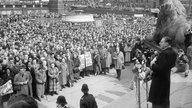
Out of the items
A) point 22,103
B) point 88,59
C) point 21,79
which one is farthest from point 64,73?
point 22,103

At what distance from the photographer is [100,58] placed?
15.7 meters

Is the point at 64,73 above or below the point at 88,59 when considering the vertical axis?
below

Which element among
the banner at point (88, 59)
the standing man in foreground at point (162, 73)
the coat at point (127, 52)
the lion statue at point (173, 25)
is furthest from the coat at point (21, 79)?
the coat at point (127, 52)

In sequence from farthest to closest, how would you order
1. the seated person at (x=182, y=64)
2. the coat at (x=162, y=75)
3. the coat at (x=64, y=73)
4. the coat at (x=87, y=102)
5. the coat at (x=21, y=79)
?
the coat at (x=64, y=73), the coat at (x=21, y=79), the seated person at (x=182, y=64), the coat at (x=87, y=102), the coat at (x=162, y=75)

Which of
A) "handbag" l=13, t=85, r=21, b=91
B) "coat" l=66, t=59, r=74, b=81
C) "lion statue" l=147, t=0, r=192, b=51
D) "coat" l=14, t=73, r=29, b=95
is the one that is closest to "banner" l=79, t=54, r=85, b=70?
"coat" l=66, t=59, r=74, b=81

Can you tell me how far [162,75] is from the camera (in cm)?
455

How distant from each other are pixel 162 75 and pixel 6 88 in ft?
21.5

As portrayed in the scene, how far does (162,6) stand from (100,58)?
9.49m

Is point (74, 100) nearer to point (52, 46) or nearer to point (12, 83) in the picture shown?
point (12, 83)

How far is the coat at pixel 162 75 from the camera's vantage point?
174 inches

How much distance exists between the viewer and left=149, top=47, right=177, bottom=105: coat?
14.5ft

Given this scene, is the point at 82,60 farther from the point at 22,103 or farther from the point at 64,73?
the point at 22,103

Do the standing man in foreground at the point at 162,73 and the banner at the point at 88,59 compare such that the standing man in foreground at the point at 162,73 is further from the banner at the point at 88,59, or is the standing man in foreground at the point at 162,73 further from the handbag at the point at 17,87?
the banner at the point at 88,59

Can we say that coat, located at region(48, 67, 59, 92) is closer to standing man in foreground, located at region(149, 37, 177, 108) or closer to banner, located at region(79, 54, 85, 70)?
banner, located at region(79, 54, 85, 70)
